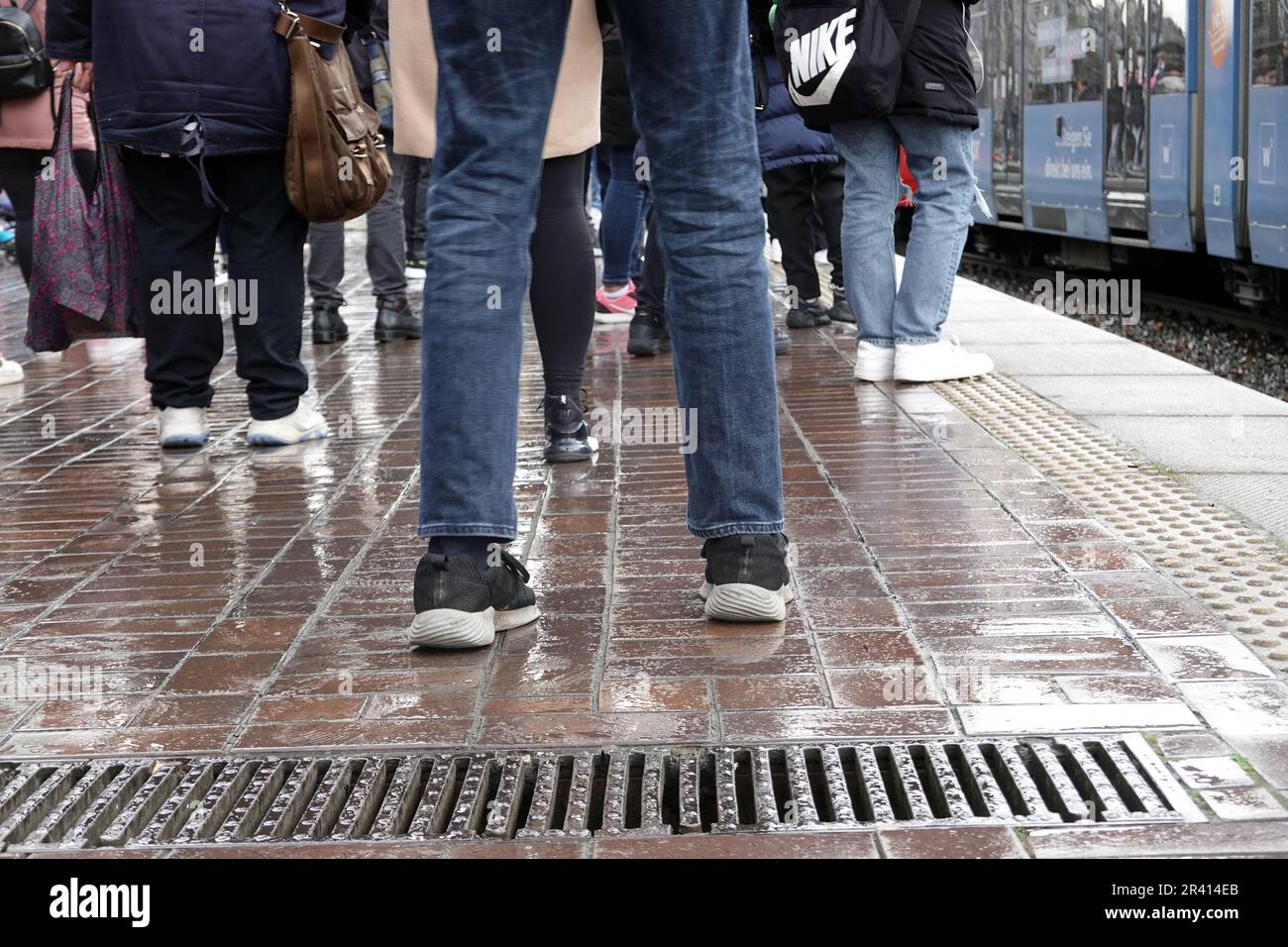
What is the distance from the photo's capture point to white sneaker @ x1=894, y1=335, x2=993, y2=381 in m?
5.89

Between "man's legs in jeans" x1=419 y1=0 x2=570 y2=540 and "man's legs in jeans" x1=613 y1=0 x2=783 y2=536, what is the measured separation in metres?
0.22

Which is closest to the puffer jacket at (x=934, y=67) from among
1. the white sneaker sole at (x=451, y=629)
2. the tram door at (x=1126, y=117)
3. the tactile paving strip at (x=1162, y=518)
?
the tactile paving strip at (x=1162, y=518)

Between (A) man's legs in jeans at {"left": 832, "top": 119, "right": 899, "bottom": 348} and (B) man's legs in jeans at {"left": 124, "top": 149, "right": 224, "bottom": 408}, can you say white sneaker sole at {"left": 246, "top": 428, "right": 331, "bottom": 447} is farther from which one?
(A) man's legs in jeans at {"left": 832, "top": 119, "right": 899, "bottom": 348}

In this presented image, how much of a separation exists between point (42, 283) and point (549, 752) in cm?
415

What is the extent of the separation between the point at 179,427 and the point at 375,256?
103 inches

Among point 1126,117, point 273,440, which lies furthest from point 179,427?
point 1126,117

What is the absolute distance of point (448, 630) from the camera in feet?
9.71

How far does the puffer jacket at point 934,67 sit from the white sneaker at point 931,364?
0.81 metres

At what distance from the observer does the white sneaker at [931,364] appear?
5.89 metres

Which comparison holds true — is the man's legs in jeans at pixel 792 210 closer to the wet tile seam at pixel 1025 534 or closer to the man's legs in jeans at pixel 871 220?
the man's legs in jeans at pixel 871 220

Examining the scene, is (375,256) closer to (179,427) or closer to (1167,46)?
(179,427)

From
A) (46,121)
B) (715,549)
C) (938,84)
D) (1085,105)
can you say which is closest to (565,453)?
(715,549)

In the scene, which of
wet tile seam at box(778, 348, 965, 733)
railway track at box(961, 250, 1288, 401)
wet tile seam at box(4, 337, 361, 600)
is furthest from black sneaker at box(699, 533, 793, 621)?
railway track at box(961, 250, 1288, 401)

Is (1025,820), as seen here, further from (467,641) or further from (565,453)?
(565,453)
